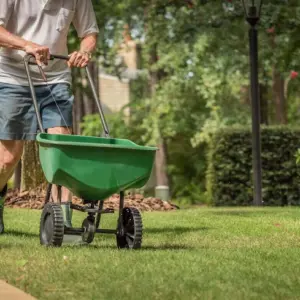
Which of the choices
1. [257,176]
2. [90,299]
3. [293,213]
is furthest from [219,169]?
[90,299]

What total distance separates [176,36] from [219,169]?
3.02m

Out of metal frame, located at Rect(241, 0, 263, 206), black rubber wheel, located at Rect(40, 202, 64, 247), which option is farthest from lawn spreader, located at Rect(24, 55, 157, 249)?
metal frame, located at Rect(241, 0, 263, 206)

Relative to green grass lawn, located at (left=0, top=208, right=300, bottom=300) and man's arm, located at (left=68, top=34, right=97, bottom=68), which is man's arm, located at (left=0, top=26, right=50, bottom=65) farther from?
green grass lawn, located at (left=0, top=208, right=300, bottom=300)

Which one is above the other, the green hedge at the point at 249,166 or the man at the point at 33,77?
the man at the point at 33,77

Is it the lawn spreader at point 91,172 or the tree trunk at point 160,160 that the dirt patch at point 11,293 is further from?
the tree trunk at point 160,160

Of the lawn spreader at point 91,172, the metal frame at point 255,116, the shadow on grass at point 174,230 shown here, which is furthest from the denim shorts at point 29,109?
the metal frame at point 255,116

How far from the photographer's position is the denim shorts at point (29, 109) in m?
7.37

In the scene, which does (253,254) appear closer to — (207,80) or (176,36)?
(176,36)

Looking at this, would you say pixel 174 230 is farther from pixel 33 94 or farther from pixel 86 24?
pixel 33 94

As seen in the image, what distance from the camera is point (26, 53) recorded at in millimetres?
7117

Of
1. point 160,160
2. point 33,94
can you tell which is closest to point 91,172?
point 33,94

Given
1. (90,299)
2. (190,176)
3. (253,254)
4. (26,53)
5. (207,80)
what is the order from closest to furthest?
(90,299) < (253,254) < (26,53) < (207,80) < (190,176)

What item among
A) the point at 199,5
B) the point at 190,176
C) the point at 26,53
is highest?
the point at 199,5

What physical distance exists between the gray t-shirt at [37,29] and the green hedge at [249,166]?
325 inches
